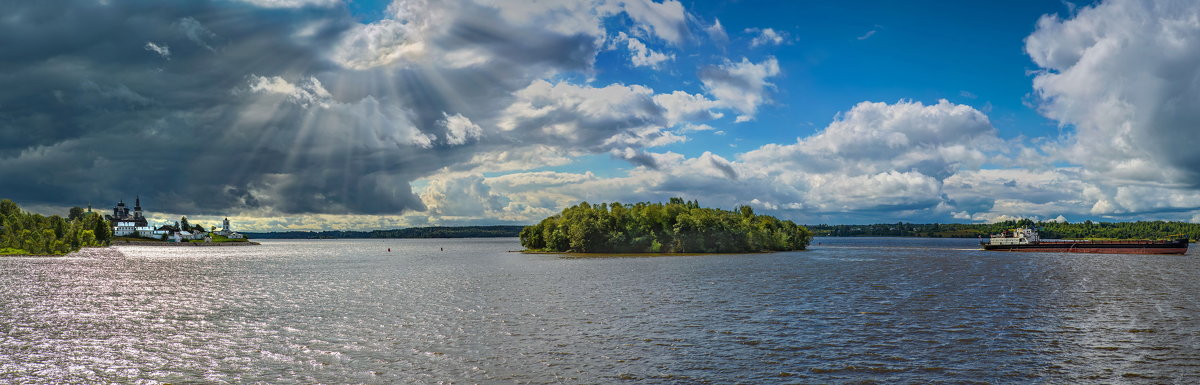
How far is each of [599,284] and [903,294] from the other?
39312 millimetres

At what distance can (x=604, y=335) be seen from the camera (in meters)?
47.2

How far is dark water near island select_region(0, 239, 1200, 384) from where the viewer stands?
35.0m

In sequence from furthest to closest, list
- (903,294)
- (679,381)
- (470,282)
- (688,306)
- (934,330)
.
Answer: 1. (470,282)
2. (903,294)
3. (688,306)
4. (934,330)
5. (679,381)

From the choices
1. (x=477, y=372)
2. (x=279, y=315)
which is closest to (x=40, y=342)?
(x=279, y=315)

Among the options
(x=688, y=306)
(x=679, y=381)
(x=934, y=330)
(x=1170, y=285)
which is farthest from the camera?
(x=1170, y=285)

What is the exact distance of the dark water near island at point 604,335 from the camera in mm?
35000

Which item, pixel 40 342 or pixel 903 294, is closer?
pixel 40 342

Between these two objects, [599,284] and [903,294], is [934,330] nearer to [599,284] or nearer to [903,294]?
[903,294]

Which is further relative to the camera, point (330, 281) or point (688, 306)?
point (330, 281)

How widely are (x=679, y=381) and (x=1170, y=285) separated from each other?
97118 millimetres

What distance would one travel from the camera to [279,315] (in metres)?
59.3

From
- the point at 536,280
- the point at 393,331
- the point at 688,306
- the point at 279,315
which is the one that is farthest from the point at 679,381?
the point at 536,280

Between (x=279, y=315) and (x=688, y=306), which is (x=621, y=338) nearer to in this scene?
(x=688, y=306)

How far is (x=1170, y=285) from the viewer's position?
305 feet
